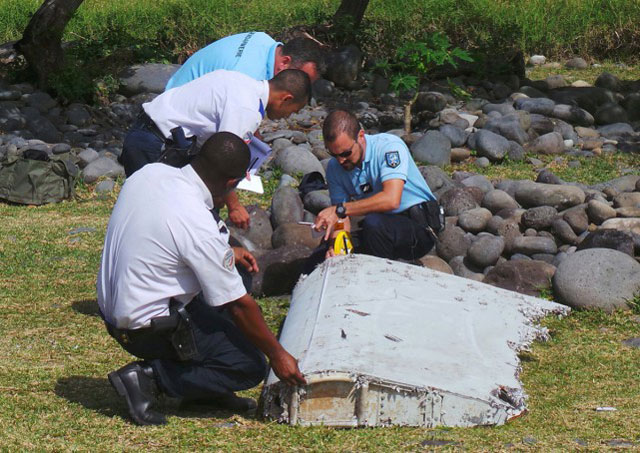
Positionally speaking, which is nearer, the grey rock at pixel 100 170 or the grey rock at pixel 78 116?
the grey rock at pixel 100 170

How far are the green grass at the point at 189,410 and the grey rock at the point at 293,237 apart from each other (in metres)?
0.71

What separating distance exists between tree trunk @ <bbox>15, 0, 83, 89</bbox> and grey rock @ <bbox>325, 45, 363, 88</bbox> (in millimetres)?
3410

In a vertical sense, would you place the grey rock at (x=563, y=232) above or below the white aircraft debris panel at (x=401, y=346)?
below

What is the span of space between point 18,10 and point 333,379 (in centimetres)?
1574

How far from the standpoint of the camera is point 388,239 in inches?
250

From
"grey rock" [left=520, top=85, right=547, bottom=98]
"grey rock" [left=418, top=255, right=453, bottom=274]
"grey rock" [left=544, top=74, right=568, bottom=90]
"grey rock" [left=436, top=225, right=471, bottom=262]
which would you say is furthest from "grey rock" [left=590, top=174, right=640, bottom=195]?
"grey rock" [left=544, top=74, right=568, bottom=90]

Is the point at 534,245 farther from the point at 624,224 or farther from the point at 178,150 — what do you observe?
the point at 178,150

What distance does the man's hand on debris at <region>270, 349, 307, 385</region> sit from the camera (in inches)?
162

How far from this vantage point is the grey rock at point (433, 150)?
33.9 ft

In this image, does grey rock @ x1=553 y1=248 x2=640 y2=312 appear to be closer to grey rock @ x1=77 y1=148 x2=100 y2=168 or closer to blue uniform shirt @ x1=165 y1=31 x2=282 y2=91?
blue uniform shirt @ x1=165 y1=31 x2=282 y2=91

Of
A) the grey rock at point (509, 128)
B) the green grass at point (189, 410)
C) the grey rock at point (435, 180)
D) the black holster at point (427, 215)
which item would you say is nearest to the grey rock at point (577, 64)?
the grey rock at point (509, 128)

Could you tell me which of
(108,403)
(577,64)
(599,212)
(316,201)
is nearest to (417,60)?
(577,64)

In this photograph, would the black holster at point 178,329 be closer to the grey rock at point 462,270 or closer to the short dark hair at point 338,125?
the short dark hair at point 338,125

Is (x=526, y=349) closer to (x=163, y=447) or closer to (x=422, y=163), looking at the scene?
(x=163, y=447)
